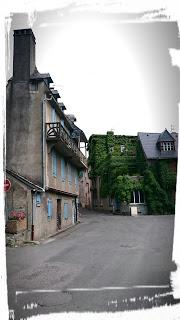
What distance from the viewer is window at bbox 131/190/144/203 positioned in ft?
105

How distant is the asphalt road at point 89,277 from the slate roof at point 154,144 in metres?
20.4

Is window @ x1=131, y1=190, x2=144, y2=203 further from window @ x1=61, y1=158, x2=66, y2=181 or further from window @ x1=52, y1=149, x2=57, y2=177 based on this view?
window @ x1=52, y1=149, x2=57, y2=177

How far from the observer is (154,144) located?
35062 mm

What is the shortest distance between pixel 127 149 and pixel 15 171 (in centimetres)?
2284

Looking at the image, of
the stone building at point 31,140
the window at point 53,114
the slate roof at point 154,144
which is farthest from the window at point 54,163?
the slate roof at point 154,144

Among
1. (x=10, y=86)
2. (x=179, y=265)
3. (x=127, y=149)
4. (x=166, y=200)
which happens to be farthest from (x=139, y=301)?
(x=127, y=149)

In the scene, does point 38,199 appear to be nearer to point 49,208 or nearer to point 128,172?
point 49,208

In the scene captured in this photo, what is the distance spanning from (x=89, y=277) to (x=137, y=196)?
2488 cm

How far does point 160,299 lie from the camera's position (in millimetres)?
5039

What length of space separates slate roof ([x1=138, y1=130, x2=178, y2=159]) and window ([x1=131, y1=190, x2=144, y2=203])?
3768 mm

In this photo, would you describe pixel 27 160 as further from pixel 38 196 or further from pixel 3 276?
pixel 3 276

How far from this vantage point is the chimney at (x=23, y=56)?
59.2 ft

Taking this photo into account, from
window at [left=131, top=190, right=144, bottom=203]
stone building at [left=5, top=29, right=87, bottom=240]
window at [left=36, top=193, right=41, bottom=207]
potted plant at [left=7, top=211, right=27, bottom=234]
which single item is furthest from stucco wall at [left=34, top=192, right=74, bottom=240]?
window at [left=131, top=190, right=144, bottom=203]

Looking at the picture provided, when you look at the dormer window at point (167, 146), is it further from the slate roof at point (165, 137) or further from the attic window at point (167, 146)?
the slate roof at point (165, 137)
